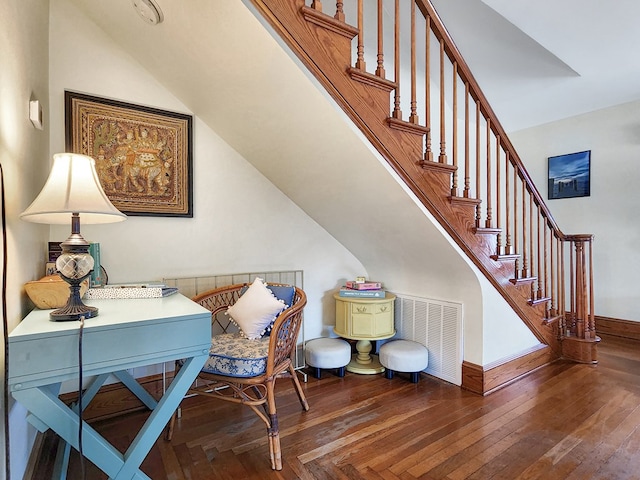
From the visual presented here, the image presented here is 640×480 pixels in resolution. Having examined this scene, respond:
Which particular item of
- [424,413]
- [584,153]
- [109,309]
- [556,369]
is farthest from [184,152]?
[584,153]

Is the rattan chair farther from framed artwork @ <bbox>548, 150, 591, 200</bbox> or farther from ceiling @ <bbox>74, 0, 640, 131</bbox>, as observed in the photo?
framed artwork @ <bbox>548, 150, 591, 200</bbox>

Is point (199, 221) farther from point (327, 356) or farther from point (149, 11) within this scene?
point (327, 356)

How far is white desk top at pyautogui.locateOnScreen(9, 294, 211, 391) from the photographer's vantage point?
3.30 feet

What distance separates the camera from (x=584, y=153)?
157 inches

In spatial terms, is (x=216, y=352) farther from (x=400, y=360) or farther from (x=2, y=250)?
(x=400, y=360)

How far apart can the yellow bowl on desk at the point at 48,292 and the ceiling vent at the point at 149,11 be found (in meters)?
1.34

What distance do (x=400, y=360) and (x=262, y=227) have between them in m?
1.45

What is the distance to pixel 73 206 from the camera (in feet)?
3.66

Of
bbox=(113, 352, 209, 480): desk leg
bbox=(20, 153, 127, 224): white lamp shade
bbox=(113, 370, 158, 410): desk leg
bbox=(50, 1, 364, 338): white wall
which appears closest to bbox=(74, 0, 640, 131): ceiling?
bbox=(50, 1, 364, 338): white wall

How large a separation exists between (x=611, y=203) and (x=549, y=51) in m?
2.02

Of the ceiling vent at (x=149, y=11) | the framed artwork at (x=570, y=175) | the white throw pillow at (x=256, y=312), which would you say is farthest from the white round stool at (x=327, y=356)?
the framed artwork at (x=570, y=175)

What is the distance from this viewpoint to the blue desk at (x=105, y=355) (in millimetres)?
1014

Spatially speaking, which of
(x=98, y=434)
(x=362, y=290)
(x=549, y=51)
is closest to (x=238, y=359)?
(x=98, y=434)

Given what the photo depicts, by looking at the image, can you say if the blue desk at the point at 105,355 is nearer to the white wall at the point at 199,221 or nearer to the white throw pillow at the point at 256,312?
the white throw pillow at the point at 256,312
